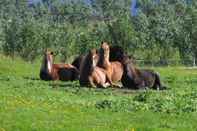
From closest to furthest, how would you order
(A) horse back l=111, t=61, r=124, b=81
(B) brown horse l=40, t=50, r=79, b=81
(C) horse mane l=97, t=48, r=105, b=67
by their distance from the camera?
(A) horse back l=111, t=61, r=124, b=81
(C) horse mane l=97, t=48, r=105, b=67
(B) brown horse l=40, t=50, r=79, b=81

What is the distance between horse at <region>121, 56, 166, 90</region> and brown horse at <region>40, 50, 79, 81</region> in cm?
543

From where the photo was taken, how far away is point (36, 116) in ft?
50.8

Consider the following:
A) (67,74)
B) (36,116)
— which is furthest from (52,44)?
(36,116)

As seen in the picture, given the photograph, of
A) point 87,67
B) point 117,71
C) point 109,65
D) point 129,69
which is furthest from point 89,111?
point 109,65

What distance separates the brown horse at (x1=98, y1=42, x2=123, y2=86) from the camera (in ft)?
86.5

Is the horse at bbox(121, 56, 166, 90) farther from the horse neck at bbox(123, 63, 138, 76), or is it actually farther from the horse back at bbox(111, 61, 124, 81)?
the horse back at bbox(111, 61, 124, 81)

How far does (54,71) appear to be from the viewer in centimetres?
3145

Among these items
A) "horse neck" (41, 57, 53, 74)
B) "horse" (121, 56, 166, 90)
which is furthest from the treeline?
"horse" (121, 56, 166, 90)

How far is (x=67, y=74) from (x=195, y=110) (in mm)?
14320

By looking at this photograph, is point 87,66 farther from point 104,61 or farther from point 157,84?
point 157,84

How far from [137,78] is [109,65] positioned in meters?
1.56

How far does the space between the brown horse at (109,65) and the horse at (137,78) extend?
1.18 feet

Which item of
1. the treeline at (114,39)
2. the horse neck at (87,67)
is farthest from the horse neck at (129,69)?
the treeline at (114,39)

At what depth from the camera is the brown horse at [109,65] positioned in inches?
1038
